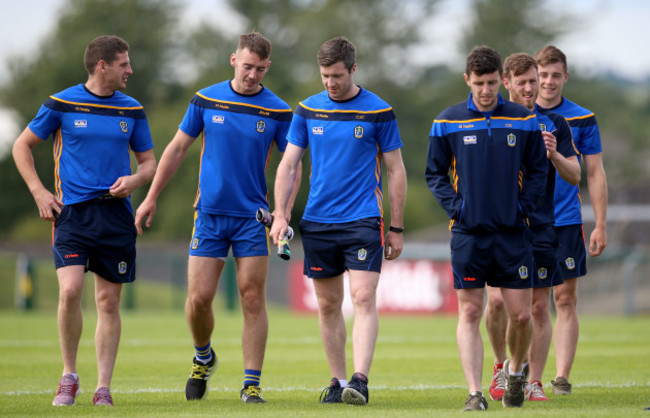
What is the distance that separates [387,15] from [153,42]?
13.8 m

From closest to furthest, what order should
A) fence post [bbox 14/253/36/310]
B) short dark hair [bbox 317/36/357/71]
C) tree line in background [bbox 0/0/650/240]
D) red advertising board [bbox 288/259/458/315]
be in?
short dark hair [bbox 317/36/357/71] → red advertising board [bbox 288/259/458/315] → fence post [bbox 14/253/36/310] → tree line in background [bbox 0/0/650/240]

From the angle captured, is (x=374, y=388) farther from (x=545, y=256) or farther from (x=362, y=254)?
(x=545, y=256)

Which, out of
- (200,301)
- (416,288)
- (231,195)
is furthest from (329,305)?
(416,288)

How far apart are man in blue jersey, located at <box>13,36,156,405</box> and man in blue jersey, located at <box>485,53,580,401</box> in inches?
116

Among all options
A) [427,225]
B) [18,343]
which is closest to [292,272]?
[18,343]

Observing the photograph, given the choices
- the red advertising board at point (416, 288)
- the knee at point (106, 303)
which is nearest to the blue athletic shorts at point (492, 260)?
the knee at point (106, 303)

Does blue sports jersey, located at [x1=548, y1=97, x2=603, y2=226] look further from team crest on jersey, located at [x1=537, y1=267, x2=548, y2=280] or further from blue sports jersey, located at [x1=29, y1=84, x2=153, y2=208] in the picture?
blue sports jersey, located at [x1=29, y1=84, x2=153, y2=208]

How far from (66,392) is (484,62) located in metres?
3.87

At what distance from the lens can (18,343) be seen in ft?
52.0

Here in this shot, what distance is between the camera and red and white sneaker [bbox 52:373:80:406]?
25.2 feet

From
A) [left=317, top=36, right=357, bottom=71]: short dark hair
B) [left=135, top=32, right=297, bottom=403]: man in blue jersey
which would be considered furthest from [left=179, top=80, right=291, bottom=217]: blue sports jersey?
[left=317, top=36, right=357, bottom=71]: short dark hair

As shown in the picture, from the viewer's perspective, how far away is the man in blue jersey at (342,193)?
7.73 m

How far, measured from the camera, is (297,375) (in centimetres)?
1071

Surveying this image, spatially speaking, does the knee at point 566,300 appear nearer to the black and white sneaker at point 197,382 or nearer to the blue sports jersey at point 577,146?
the blue sports jersey at point 577,146
